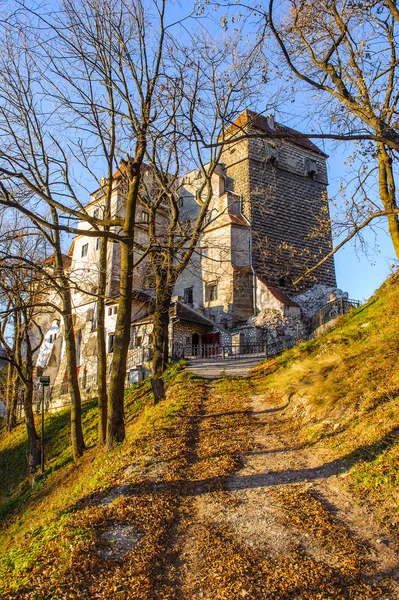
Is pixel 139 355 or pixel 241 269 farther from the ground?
pixel 241 269

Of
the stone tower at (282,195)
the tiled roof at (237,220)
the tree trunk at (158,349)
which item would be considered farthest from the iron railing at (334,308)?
the tree trunk at (158,349)

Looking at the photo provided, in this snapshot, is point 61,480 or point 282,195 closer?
point 61,480

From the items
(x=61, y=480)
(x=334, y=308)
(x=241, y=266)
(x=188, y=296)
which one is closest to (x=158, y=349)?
(x=61, y=480)

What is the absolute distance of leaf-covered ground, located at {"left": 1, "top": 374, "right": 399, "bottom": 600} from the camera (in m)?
4.01

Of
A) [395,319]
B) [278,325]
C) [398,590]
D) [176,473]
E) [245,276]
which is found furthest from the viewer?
[245,276]

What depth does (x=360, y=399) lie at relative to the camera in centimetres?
794

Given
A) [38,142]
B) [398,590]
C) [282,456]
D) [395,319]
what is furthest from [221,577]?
[38,142]

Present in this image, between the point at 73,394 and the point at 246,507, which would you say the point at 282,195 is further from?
the point at 246,507

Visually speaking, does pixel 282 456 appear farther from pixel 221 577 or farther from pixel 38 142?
pixel 38 142

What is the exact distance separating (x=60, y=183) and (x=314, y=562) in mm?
11382

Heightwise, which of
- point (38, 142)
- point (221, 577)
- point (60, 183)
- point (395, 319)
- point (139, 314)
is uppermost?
point (38, 142)

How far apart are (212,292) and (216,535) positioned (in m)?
25.3

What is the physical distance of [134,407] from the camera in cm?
1584

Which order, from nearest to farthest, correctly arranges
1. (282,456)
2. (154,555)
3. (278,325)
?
(154,555)
(282,456)
(278,325)
